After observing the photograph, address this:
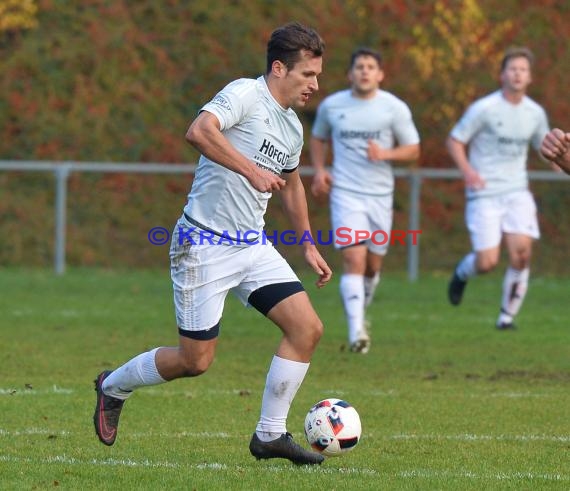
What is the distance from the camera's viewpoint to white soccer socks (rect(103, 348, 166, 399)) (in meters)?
6.60

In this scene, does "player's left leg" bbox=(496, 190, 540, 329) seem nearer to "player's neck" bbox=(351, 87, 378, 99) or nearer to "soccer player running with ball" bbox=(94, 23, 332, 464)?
"player's neck" bbox=(351, 87, 378, 99)

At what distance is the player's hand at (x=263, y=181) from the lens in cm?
598

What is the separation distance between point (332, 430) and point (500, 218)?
21.4 feet

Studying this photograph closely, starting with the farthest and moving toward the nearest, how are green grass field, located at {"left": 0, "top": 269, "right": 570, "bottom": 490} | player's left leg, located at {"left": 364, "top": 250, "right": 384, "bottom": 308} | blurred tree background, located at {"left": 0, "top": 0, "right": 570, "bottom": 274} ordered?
blurred tree background, located at {"left": 0, "top": 0, "right": 570, "bottom": 274}
player's left leg, located at {"left": 364, "top": 250, "right": 384, "bottom": 308}
green grass field, located at {"left": 0, "top": 269, "right": 570, "bottom": 490}

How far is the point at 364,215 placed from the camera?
11406mm

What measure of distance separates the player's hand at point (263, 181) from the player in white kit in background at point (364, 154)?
202 inches

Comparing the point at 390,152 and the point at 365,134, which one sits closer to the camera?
the point at 390,152

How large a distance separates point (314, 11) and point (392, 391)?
13314 mm

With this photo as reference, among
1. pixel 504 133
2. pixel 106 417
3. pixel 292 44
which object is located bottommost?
pixel 106 417

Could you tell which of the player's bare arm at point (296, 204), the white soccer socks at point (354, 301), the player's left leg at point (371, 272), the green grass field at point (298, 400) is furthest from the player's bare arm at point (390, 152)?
the player's bare arm at point (296, 204)

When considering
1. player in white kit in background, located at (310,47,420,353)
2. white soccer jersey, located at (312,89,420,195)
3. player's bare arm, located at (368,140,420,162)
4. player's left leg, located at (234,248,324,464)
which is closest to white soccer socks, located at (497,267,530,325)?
player in white kit in background, located at (310,47,420,353)

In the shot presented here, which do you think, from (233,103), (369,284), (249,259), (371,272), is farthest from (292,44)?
(369,284)

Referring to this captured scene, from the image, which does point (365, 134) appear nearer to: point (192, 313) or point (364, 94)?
point (364, 94)

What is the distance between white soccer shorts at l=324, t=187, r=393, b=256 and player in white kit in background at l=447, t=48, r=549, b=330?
118 cm
